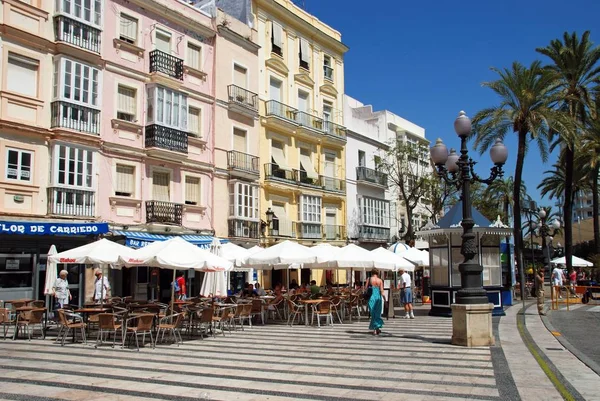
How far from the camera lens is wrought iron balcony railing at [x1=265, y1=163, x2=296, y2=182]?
31.9 meters

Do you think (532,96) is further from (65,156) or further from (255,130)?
(65,156)

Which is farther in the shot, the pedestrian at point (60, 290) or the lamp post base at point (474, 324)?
the pedestrian at point (60, 290)

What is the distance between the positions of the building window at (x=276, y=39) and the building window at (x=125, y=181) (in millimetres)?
13434

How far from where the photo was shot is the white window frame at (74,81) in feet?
68.3

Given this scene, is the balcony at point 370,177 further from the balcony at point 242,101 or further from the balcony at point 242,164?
the balcony at point 242,101

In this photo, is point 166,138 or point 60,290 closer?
point 60,290

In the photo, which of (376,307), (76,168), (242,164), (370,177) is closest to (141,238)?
(76,168)

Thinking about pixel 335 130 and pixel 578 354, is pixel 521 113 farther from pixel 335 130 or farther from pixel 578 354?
pixel 578 354

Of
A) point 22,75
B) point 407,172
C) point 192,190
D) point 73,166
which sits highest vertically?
point 22,75

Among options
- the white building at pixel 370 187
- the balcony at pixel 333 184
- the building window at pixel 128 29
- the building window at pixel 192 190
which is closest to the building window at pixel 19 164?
the building window at pixel 128 29

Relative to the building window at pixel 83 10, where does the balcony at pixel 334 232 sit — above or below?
below

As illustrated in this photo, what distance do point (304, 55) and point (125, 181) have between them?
16.8 m

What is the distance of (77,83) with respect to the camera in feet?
70.6

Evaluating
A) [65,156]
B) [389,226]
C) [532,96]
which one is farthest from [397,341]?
[389,226]
